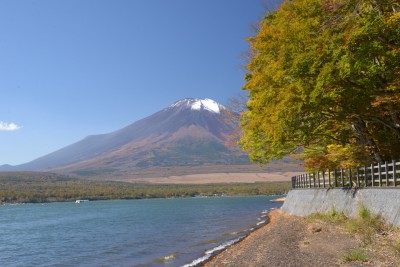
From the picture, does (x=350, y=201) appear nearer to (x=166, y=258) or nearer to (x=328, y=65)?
(x=328, y=65)

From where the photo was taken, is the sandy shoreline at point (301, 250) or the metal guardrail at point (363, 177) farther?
the metal guardrail at point (363, 177)

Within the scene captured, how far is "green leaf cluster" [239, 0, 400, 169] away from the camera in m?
18.6

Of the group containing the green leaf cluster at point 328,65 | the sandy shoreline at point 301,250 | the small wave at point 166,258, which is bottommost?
the small wave at point 166,258

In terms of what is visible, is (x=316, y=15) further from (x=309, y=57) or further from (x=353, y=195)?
(x=353, y=195)

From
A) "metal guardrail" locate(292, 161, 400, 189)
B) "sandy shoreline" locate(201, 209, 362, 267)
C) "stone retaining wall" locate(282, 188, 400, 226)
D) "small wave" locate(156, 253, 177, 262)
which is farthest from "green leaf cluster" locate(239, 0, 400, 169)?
"small wave" locate(156, 253, 177, 262)

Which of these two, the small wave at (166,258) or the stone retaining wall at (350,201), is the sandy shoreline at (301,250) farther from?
the small wave at (166,258)

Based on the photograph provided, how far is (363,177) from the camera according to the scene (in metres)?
25.5

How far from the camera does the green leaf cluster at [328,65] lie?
18641 mm

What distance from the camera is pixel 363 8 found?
19.8m

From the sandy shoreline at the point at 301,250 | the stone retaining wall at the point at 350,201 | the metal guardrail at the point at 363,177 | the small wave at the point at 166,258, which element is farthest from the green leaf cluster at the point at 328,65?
the small wave at the point at 166,258

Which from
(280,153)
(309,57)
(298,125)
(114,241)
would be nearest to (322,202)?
(280,153)

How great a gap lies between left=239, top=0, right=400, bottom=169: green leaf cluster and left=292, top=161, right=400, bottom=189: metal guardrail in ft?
6.97

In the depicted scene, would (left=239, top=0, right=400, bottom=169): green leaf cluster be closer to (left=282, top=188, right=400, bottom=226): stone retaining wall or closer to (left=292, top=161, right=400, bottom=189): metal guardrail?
(left=292, top=161, right=400, bottom=189): metal guardrail

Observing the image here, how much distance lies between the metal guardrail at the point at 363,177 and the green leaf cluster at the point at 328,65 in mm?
2124
